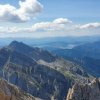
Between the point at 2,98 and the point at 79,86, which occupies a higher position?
the point at 2,98

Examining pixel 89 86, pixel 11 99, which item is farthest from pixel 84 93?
pixel 11 99

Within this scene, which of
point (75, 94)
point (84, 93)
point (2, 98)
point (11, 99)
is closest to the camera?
point (2, 98)

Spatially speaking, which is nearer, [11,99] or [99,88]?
[11,99]

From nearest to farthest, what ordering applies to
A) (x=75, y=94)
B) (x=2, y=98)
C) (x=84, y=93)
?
(x=2, y=98) → (x=75, y=94) → (x=84, y=93)

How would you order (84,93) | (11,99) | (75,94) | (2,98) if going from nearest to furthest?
(2,98) < (11,99) < (75,94) < (84,93)

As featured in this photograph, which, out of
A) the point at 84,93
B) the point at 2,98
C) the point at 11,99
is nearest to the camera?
the point at 2,98

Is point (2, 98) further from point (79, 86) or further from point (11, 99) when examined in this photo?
point (79, 86)

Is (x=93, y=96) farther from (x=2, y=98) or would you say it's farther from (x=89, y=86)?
(x=2, y=98)

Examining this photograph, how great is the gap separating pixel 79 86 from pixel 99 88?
11496 mm

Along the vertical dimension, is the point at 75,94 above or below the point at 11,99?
below

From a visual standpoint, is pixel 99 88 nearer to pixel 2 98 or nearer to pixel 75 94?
pixel 75 94

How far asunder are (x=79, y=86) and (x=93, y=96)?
1001cm

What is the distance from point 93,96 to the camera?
570 feet

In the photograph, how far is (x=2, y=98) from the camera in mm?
42688
